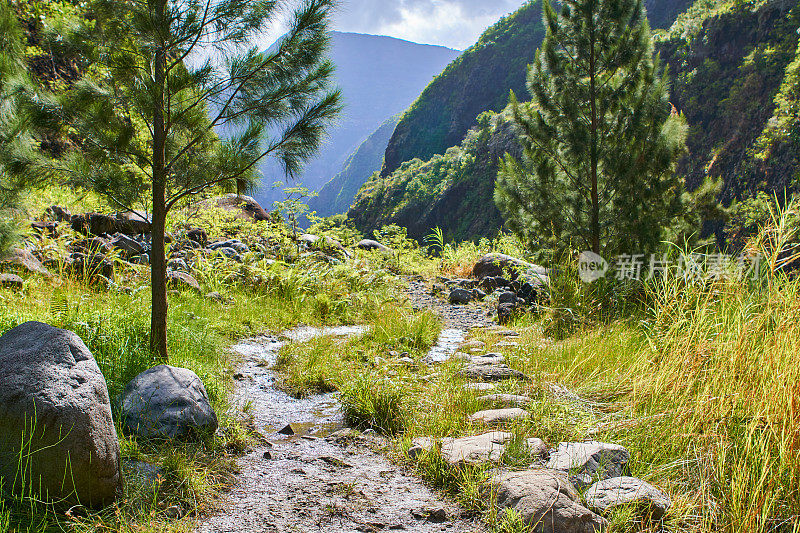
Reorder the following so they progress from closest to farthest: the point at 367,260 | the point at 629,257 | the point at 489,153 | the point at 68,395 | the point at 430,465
Result: the point at 68,395 < the point at 430,465 < the point at 629,257 < the point at 367,260 < the point at 489,153

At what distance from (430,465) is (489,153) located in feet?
143

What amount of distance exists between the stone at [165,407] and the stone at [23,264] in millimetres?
3277

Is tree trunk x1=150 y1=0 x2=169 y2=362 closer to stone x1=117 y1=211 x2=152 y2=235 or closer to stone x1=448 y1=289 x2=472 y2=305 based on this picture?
stone x1=117 y1=211 x2=152 y2=235

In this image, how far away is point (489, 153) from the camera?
44094 millimetres

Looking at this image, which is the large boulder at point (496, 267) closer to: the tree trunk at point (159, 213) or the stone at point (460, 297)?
the stone at point (460, 297)

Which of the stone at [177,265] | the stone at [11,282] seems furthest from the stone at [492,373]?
the stone at [177,265]

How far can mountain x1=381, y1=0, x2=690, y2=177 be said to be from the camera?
63438 millimetres

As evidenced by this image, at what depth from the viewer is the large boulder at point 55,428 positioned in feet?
6.98

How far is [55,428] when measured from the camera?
7.05ft

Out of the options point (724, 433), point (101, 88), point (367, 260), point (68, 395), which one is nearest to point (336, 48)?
point (101, 88)

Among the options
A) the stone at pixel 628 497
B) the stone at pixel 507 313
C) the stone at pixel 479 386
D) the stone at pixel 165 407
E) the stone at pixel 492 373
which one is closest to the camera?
the stone at pixel 628 497

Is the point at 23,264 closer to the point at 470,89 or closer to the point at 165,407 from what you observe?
the point at 165,407

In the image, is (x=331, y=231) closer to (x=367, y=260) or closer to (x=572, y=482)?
(x=367, y=260)

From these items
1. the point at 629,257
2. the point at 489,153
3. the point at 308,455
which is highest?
the point at 489,153
